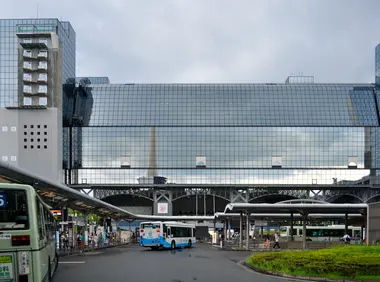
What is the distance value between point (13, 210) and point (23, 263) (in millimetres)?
1175

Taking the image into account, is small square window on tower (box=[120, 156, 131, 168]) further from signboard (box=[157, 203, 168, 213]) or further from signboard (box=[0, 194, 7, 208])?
signboard (box=[0, 194, 7, 208])

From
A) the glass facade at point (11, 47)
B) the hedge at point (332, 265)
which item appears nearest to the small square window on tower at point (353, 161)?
the glass facade at point (11, 47)

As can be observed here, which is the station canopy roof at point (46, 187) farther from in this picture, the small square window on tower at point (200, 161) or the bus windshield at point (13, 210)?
the small square window on tower at point (200, 161)

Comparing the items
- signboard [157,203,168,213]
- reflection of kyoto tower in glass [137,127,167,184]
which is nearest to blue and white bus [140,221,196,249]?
signboard [157,203,168,213]

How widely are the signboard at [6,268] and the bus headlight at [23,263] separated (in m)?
0.16

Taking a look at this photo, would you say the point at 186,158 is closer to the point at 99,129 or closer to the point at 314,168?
the point at 99,129

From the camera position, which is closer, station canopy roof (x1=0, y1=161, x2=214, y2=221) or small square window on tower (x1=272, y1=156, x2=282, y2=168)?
station canopy roof (x1=0, y1=161, x2=214, y2=221)

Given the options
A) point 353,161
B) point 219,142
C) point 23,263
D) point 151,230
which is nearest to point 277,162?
point 219,142

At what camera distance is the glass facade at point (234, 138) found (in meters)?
109

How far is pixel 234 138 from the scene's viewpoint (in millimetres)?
110562

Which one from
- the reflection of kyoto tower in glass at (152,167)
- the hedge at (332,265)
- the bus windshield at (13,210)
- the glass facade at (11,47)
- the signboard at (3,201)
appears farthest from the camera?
the reflection of kyoto tower in glass at (152,167)

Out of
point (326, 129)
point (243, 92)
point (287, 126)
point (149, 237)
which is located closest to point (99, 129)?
point (243, 92)

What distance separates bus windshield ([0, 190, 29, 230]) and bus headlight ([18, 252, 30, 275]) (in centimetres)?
58

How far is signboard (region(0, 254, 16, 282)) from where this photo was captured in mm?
11430
